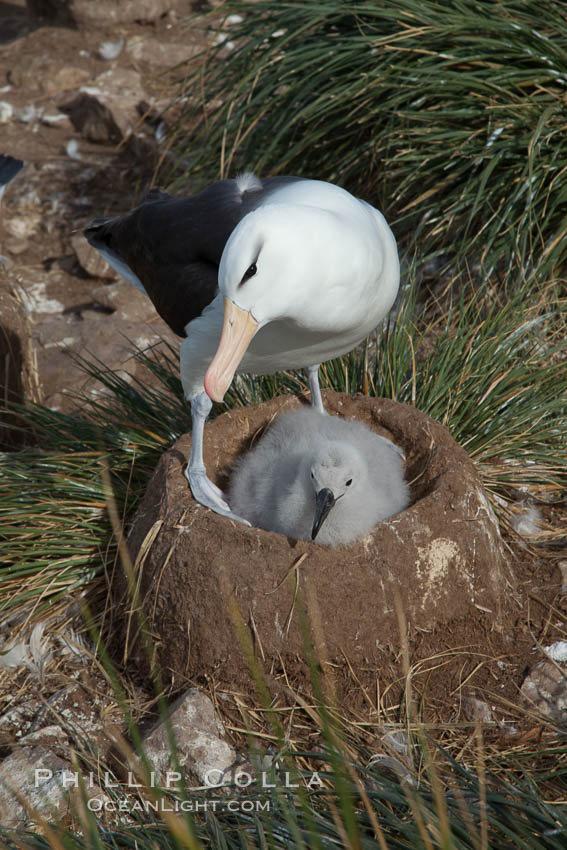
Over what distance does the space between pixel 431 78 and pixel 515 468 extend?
2.24 m

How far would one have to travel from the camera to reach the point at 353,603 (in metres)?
2.96

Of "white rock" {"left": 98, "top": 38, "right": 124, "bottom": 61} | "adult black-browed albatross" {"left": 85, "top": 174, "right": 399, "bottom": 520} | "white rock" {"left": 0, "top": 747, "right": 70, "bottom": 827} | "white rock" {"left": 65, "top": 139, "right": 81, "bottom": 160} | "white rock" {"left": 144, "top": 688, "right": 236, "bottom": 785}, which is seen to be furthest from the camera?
"white rock" {"left": 98, "top": 38, "right": 124, "bottom": 61}

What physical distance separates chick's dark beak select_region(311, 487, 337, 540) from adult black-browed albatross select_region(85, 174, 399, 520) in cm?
43

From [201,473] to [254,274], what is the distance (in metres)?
1.13

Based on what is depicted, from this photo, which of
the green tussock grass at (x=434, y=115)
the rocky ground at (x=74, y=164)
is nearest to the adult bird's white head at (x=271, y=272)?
the green tussock grass at (x=434, y=115)

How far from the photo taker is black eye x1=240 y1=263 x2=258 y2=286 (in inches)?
96.2

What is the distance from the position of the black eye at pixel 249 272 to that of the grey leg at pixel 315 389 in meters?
1.23

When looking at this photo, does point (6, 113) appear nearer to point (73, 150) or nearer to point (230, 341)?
point (73, 150)

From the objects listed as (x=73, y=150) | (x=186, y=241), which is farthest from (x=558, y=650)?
(x=73, y=150)

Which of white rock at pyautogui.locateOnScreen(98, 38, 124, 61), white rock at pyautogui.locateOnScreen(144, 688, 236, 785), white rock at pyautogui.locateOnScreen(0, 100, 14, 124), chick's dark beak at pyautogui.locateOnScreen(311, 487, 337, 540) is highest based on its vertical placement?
chick's dark beak at pyautogui.locateOnScreen(311, 487, 337, 540)

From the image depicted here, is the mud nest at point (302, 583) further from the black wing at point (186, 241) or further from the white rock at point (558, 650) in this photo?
the black wing at point (186, 241)

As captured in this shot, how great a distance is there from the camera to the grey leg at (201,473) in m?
3.24

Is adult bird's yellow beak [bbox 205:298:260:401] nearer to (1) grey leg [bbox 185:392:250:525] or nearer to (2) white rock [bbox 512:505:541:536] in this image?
(1) grey leg [bbox 185:392:250:525]

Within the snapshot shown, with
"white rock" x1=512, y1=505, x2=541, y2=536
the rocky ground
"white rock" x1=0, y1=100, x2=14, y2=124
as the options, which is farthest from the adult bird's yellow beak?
"white rock" x1=0, y1=100, x2=14, y2=124
